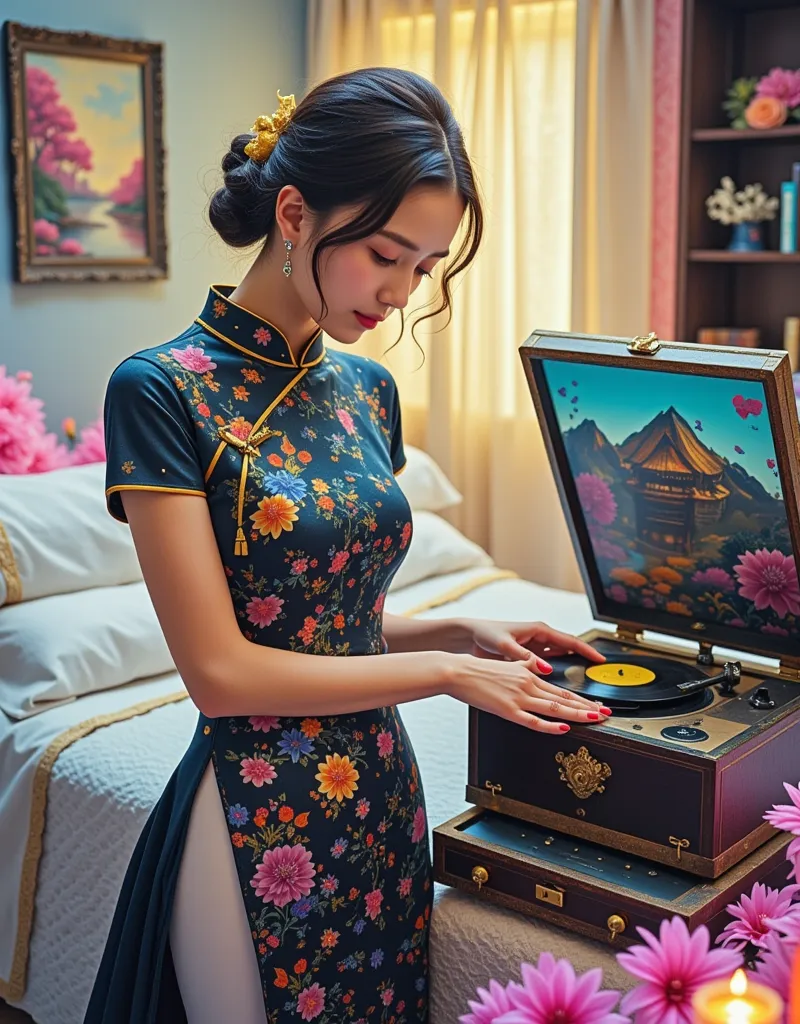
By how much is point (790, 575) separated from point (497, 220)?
245 centimetres

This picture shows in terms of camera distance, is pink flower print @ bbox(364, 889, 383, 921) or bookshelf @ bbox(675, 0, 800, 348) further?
bookshelf @ bbox(675, 0, 800, 348)

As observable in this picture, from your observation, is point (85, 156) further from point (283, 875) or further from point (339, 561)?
point (283, 875)

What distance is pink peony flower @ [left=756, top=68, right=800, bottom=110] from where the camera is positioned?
3072mm

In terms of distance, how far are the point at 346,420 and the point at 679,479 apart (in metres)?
0.40

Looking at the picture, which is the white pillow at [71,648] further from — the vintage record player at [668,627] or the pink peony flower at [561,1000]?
the pink peony flower at [561,1000]

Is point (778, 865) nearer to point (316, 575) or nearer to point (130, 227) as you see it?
point (316, 575)

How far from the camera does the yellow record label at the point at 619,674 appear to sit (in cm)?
145

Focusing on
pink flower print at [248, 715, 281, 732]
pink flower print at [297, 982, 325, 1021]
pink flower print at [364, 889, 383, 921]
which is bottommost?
pink flower print at [297, 982, 325, 1021]

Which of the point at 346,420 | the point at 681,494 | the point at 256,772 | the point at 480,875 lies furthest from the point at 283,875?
the point at 681,494

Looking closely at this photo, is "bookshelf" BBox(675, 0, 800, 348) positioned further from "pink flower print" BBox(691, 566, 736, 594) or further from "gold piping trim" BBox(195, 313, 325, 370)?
"gold piping trim" BBox(195, 313, 325, 370)

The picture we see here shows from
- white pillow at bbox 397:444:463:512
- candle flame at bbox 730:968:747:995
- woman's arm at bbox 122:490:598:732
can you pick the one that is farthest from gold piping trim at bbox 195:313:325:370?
white pillow at bbox 397:444:463:512

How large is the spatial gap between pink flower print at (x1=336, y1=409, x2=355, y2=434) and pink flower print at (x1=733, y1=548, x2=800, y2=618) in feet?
1.60

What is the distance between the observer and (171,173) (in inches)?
139

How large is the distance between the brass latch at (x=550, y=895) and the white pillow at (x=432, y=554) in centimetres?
160
